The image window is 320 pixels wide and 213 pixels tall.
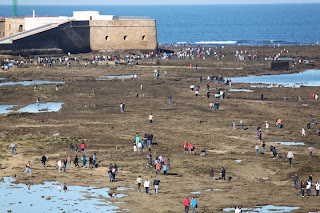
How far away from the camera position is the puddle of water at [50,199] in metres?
28.4

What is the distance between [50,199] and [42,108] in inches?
937

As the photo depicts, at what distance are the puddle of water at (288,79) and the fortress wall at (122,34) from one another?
22.7 metres

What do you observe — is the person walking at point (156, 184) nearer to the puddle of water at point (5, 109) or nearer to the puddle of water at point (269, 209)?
the puddle of water at point (269, 209)

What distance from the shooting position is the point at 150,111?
1988 inches

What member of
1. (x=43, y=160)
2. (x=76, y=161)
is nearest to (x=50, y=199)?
(x=43, y=160)

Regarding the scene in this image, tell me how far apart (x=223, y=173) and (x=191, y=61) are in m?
51.3

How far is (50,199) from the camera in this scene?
29.6 meters

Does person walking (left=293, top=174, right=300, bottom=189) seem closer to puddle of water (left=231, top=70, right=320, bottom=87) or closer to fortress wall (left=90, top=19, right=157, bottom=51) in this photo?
puddle of water (left=231, top=70, right=320, bottom=87)

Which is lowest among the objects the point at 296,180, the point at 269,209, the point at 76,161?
the point at 269,209

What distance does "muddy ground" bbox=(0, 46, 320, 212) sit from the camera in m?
31.0

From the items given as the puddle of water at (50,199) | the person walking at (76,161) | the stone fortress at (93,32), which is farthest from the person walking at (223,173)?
the stone fortress at (93,32)

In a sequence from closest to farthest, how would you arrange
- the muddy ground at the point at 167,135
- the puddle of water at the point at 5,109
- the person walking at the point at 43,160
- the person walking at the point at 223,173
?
the muddy ground at the point at 167,135 → the person walking at the point at 223,173 → the person walking at the point at 43,160 → the puddle of water at the point at 5,109

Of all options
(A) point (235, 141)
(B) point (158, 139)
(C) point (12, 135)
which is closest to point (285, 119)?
(A) point (235, 141)

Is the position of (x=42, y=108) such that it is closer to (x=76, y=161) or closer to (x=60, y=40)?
(x=76, y=161)
